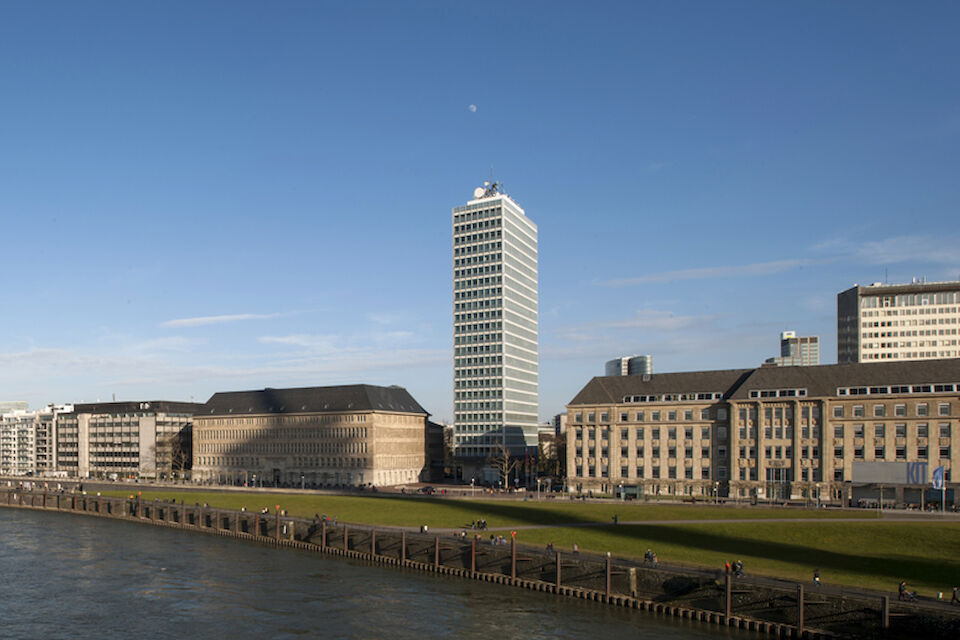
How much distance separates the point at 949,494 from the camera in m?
129

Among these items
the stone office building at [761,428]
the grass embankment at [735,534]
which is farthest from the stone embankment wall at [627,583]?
the stone office building at [761,428]

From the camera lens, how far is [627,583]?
79.1m

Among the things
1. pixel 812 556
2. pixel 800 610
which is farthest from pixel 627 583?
pixel 812 556

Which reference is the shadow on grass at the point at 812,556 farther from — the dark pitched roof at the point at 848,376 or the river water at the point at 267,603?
A: the dark pitched roof at the point at 848,376

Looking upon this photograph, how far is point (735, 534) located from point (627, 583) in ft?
84.6

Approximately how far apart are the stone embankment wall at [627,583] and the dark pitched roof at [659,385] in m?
66.7

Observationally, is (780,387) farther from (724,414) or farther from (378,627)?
(378,627)

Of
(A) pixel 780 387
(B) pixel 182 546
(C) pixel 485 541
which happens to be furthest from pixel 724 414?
(B) pixel 182 546

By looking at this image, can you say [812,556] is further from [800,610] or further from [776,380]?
[776,380]

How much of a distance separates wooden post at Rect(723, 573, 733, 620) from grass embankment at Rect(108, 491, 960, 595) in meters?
7.20

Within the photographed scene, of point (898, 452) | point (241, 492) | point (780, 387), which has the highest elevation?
point (780, 387)

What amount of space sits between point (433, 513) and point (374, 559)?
25042 mm

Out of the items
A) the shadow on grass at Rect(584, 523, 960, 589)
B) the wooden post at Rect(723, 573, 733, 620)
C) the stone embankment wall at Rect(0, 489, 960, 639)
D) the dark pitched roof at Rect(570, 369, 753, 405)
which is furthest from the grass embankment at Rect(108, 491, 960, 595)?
the dark pitched roof at Rect(570, 369, 753, 405)

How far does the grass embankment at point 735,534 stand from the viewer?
79681mm
